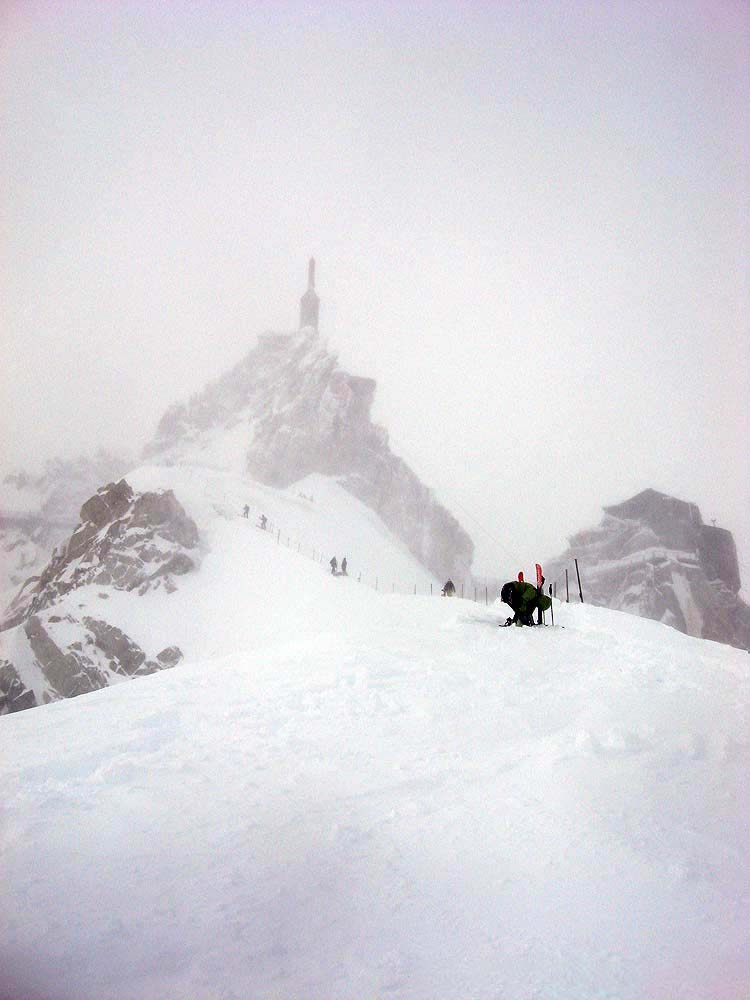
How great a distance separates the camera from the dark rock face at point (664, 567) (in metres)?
108

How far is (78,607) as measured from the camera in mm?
49688

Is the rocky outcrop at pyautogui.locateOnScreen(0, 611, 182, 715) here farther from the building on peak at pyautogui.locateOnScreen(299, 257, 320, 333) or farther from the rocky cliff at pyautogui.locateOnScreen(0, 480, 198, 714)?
the building on peak at pyautogui.locateOnScreen(299, 257, 320, 333)

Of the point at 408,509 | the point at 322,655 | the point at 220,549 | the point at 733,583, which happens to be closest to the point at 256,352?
the point at 408,509

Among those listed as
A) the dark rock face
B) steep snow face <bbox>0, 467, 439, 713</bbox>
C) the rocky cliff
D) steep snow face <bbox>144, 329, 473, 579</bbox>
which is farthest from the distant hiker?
the dark rock face

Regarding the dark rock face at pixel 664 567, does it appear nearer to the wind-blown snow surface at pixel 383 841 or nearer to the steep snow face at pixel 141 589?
the steep snow face at pixel 141 589

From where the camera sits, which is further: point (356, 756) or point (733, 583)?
point (733, 583)

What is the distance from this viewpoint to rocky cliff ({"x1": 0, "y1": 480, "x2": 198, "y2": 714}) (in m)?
45.8

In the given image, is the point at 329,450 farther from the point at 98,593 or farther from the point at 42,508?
the point at 42,508

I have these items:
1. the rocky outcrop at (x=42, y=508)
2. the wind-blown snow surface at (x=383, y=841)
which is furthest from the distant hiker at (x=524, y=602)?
the rocky outcrop at (x=42, y=508)

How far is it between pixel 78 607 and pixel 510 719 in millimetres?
50760

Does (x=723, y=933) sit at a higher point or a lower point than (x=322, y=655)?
lower

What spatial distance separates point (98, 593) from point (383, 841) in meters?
52.8

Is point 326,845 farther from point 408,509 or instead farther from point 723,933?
point 408,509

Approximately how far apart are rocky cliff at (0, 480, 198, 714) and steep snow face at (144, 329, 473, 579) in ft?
162
